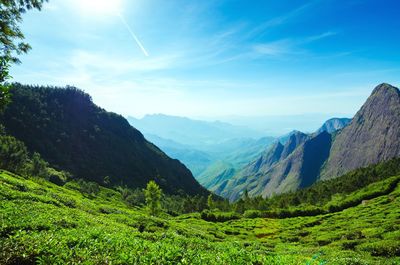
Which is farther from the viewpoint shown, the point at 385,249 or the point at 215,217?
the point at 215,217

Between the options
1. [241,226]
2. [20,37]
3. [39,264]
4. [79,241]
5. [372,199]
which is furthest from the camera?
[372,199]

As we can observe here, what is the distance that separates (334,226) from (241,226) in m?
29.9

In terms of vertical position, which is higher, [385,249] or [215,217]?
[385,249]

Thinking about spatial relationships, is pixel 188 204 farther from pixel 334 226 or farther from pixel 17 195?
pixel 17 195

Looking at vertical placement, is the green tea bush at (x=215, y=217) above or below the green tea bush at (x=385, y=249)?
below

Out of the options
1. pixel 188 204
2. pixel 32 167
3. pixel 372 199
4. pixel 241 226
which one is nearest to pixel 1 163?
pixel 32 167

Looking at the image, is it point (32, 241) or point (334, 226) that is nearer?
point (32, 241)

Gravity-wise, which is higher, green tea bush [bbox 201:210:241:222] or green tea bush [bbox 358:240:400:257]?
green tea bush [bbox 358:240:400:257]

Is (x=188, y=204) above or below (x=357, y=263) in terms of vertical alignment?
below

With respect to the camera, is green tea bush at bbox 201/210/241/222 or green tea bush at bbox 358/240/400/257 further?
green tea bush at bbox 201/210/241/222

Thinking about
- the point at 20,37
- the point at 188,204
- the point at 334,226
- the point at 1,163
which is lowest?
the point at 188,204

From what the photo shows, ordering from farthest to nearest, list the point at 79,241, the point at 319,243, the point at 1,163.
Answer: the point at 1,163 < the point at 319,243 < the point at 79,241

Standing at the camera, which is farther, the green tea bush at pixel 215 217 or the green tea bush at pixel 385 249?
the green tea bush at pixel 215 217

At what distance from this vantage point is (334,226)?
87.3 m
